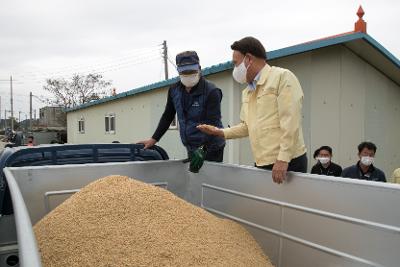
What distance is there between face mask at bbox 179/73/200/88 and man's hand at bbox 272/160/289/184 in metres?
1.31

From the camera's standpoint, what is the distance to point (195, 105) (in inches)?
131

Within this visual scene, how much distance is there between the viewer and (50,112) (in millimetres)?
37250

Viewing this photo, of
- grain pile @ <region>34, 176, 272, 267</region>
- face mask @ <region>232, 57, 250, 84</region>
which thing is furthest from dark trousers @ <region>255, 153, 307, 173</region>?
face mask @ <region>232, 57, 250, 84</region>

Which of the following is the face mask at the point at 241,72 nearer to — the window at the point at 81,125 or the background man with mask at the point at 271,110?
the background man with mask at the point at 271,110

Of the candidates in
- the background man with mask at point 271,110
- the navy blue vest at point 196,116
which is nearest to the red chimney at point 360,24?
the navy blue vest at point 196,116

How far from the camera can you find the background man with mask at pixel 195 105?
10.5 ft

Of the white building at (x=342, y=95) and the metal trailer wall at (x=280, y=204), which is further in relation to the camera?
the white building at (x=342, y=95)

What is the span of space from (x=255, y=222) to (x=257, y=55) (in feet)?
3.51

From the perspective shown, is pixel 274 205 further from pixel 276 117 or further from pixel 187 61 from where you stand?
pixel 187 61

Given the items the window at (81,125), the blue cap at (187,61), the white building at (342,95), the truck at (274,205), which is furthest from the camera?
the window at (81,125)

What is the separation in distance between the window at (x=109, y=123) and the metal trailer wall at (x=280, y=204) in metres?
13.5

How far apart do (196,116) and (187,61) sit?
47 centimetres

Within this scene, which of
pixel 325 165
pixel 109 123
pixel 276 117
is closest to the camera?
pixel 276 117

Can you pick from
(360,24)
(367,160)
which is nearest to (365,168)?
(367,160)
